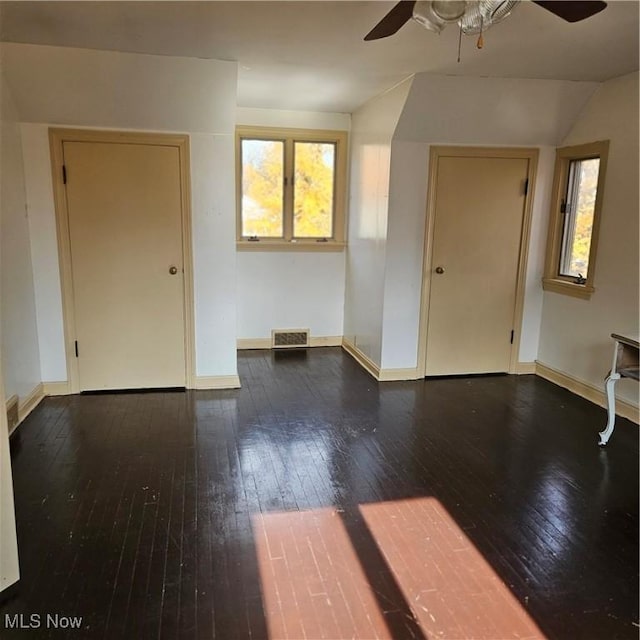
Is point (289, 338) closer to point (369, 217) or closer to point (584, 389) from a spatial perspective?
point (369, 217)

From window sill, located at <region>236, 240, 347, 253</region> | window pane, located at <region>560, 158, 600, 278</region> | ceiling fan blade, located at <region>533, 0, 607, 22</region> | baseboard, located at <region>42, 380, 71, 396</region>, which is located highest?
ceiling fan blade, located at <region>533, 0, 607, 22</region>

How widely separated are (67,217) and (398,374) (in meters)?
2.84

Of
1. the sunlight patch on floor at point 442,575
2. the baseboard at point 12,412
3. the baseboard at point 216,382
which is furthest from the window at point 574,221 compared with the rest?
the baseboard at point 12,412

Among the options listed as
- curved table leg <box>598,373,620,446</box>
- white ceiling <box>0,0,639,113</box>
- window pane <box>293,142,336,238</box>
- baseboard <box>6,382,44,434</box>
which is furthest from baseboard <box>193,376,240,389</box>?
curved table leg <box>598,373,620,446</box>

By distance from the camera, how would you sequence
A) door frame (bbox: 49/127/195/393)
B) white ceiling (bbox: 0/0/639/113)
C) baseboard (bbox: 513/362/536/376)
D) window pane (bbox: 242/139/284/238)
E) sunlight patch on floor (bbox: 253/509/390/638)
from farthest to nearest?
window pane (bbox: 242/139/284/238)
baseboard (bbox: 513/362/536/376)
door frame (bbox: 49/127/195/393)
white ceiling (bbox: 0/0/639/113)
sunlight patch on floor (bbox: 253/509/390/638)

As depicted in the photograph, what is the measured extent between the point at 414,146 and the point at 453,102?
44 centimetres

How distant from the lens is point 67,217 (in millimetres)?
Result: 3758

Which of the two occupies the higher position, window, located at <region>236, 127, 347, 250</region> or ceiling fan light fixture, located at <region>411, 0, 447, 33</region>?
ceiling fan light fixture, located at <region>411, 0, 447, 33</region>

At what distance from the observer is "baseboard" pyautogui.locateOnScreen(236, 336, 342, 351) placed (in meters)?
5.33

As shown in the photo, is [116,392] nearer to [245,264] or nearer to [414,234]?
[245,264]

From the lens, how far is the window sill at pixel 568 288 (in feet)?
13.1

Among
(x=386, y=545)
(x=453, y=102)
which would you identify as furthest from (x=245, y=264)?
(x=386, y=545)

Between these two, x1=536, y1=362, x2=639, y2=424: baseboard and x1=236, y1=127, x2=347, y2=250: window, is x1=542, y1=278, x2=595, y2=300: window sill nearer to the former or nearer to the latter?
x1=536, y1=362, x2=639, y2=424: baseboard

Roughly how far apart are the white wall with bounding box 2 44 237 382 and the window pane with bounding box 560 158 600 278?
274 cm
